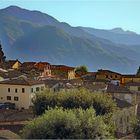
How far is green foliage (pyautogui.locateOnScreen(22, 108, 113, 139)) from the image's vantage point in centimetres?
2675

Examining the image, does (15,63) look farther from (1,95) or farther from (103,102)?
(103,102)

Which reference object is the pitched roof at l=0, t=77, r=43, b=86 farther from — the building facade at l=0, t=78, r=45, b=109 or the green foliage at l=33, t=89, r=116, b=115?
the green foliage at l=33, t=89, r=116, b=115

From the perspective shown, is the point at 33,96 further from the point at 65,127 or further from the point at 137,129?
the point at 65,127

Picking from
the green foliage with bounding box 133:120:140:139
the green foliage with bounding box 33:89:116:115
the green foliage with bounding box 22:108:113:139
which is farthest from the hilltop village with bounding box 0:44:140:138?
the green foliage with bounding box 22:108:113:139

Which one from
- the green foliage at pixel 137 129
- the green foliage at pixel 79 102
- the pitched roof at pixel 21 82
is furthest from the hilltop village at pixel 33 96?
the green foliage at pixel 137 129

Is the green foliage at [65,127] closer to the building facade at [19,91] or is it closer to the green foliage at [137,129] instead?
the green foliage at [137,129]

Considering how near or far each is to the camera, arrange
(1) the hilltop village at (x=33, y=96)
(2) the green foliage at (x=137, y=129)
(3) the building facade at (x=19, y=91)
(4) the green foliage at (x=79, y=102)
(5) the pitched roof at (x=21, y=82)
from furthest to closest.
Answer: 1. (5) the pitched roof at (x=21, y=82)
2. (3) the building facade at (x=19, y=91)
3. (1) the hilltop village at (x=33, y=96)
4. (4) the green foliage at (x=79, y=102)
5. (2) the green foliage at (x=137, y=129)

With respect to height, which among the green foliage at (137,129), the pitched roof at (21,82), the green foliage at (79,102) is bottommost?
the green foliage at (137,129)

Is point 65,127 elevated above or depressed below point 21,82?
below

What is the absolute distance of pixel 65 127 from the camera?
2727cm

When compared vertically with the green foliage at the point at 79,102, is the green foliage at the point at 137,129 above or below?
below

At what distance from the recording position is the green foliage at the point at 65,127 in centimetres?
2675

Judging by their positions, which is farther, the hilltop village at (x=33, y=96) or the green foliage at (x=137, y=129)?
the hilltop village at (x=33, y=96)

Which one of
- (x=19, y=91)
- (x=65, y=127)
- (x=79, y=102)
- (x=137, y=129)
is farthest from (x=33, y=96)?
(x=65, y=127)
